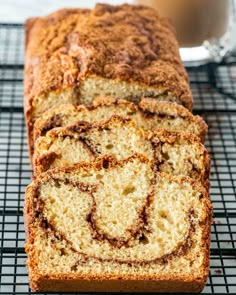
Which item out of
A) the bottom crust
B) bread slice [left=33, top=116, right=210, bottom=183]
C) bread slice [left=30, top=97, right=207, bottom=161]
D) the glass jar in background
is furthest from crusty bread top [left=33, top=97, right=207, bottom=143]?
the glass jar in background

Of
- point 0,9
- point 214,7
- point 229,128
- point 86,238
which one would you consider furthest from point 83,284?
point 0,9

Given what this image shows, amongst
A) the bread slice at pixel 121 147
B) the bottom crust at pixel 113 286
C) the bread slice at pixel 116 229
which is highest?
the bread slice at pixel 121 147

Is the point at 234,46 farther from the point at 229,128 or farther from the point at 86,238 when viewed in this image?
the point at 86,238

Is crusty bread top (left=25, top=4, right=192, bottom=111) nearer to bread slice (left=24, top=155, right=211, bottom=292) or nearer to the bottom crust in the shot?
bread slice (left=24, top=155, right=211, bottom=292)

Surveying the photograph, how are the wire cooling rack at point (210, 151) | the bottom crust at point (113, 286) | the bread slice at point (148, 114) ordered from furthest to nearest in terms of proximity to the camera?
the bread slice at point (148, 114) → the wire cooling rack at point (210, 151) → the bottom crust at point (113, 286)

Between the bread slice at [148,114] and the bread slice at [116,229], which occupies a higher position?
the bread slice at [148,114]

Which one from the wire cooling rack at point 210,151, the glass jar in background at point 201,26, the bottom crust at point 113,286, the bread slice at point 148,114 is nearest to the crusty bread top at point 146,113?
the bread slice at point 148,114

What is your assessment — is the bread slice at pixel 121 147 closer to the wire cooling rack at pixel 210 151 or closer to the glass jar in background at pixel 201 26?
the wire cooling rack at pixel 210 151
